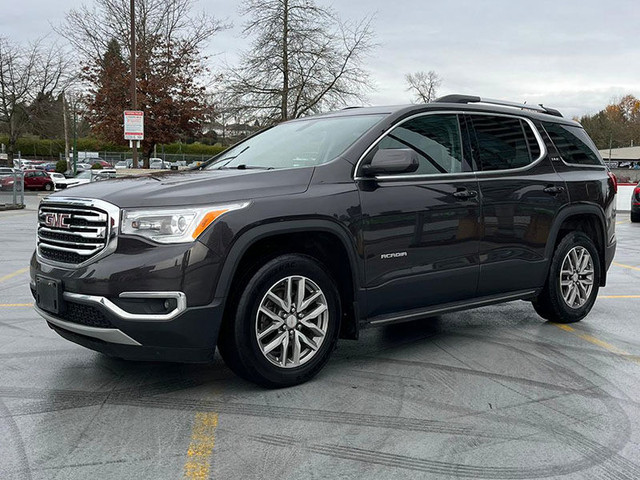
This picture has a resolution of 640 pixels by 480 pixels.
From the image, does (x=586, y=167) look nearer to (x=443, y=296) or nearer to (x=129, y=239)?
(x=443, y=296)

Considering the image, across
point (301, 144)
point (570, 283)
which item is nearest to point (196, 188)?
point (301, 144)

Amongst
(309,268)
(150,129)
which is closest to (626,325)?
(309,268)

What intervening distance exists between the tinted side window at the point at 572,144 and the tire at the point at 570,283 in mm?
698

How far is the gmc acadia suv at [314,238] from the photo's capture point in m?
3.73

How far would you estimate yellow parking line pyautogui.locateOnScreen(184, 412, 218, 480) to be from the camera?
9.84 ft

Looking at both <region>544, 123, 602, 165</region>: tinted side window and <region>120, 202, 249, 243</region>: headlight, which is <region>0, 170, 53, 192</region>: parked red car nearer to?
<region>544, 123, 602, 165</region>: tinted side window

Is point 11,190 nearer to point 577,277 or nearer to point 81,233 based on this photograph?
point 81,233

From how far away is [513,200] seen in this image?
17.3 ft

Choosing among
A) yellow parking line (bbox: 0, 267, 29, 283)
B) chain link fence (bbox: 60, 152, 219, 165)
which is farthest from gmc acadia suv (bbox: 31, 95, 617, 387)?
chain link fence (bbox: 60, 152, 219, 165)

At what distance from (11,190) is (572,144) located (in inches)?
829

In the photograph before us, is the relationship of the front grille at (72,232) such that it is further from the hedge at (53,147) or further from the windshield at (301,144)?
the hedge at (53,147)

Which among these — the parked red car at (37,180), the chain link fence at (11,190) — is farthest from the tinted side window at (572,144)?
the parked red car at (37,180)

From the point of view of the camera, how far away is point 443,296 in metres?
4.85

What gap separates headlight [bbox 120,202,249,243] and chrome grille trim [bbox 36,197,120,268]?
81 millimetres
